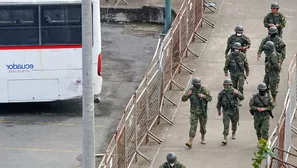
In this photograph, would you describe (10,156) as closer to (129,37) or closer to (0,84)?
(0,84)

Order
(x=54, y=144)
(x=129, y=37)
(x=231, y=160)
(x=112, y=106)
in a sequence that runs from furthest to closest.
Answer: (x=129, y=37), (x=112, y=106), (x=54, y=144), (x=231, y=160)

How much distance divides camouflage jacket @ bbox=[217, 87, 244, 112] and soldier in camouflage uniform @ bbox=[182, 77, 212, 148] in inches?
9.9

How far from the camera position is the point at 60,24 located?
24.7m

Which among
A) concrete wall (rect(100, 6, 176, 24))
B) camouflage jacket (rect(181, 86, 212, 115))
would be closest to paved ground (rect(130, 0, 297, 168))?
camouflage jacket (rect(181, 86, 212, 115))

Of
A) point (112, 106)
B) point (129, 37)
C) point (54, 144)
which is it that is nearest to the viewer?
point (54, 144)

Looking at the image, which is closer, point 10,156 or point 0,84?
point 10,156

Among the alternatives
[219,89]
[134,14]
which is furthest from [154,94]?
[134,14]

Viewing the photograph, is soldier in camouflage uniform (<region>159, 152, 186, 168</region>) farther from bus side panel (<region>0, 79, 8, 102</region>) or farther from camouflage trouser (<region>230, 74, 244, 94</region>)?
bus side panel (<region>0, 79, 8, 102</region>)

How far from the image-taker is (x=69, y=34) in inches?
976

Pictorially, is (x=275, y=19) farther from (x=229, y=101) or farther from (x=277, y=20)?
(x=229, y=101)

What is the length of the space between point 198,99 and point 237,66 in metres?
2.39

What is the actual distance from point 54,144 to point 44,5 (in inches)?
125

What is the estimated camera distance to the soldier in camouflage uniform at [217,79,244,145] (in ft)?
72.6

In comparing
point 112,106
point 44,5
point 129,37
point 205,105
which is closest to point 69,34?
point 44,5
